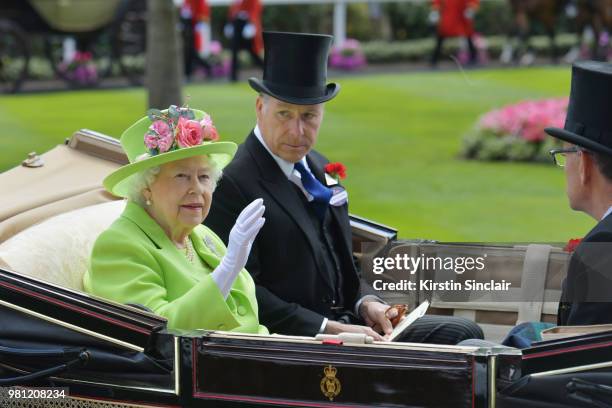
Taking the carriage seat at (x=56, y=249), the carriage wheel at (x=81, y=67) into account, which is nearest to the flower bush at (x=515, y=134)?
the carriage wheel at (x=81, y=67)

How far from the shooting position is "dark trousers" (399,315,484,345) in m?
3.87

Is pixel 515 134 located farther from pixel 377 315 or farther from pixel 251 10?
pixel 377 315

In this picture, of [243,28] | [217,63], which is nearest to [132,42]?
[243,28]

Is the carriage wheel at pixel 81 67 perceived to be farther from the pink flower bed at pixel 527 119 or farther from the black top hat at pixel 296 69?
the black top hat at pixel 296 69

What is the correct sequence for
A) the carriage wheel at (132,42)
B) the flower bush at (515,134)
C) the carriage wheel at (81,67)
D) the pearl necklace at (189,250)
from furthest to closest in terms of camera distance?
the carriage wheel at (81,67)
the carriage wheel at (132,42)
the flower bush at (515,134)
the pearl necklace at (189,250)

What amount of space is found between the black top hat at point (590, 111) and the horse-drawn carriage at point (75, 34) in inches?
486

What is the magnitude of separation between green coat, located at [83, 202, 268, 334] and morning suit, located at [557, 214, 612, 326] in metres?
0.95

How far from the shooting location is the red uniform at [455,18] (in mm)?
17078

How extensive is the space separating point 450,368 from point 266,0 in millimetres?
17466

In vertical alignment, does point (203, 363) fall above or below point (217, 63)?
above

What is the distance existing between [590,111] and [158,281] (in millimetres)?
1286

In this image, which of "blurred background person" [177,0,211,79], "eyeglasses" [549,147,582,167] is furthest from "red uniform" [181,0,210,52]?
"eyeglasses" [549,147,582,167]

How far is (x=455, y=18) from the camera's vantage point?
17.1 metres

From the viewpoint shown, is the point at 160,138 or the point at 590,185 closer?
the point at 590,185
